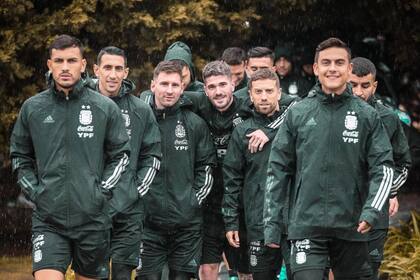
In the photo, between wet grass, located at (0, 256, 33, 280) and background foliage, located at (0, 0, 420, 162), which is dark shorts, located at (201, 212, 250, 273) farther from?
background foliage, located at (0, 0, 420, 162)

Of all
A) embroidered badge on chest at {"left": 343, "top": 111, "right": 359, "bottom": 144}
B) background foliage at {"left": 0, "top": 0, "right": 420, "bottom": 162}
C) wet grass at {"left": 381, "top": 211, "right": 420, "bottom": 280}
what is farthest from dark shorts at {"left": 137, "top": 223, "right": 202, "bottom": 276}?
background foliage at {"left": 0, "top": 0, "right": 420, "bottom": 162}

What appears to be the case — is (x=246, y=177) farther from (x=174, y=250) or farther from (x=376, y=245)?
(x=376, y=245)

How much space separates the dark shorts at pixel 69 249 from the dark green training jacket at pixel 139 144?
888 millimetres

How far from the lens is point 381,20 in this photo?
46.2ft

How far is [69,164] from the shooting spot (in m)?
8.10

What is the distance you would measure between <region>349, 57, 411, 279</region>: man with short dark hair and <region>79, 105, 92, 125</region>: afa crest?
117 inches

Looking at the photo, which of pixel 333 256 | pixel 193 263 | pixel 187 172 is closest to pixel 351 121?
pixel 333 256

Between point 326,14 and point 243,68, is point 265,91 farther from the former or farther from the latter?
point 326,14

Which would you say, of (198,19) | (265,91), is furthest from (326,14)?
(265,91)

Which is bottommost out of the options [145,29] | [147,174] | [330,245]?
[330,245]

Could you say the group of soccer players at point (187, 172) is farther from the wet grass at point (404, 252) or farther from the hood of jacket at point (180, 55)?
the wet grass at point (404, 252)

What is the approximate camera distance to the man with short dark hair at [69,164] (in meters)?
8.08

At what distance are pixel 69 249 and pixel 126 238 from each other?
1160 mm

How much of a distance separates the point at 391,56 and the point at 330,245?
7.80 metres
